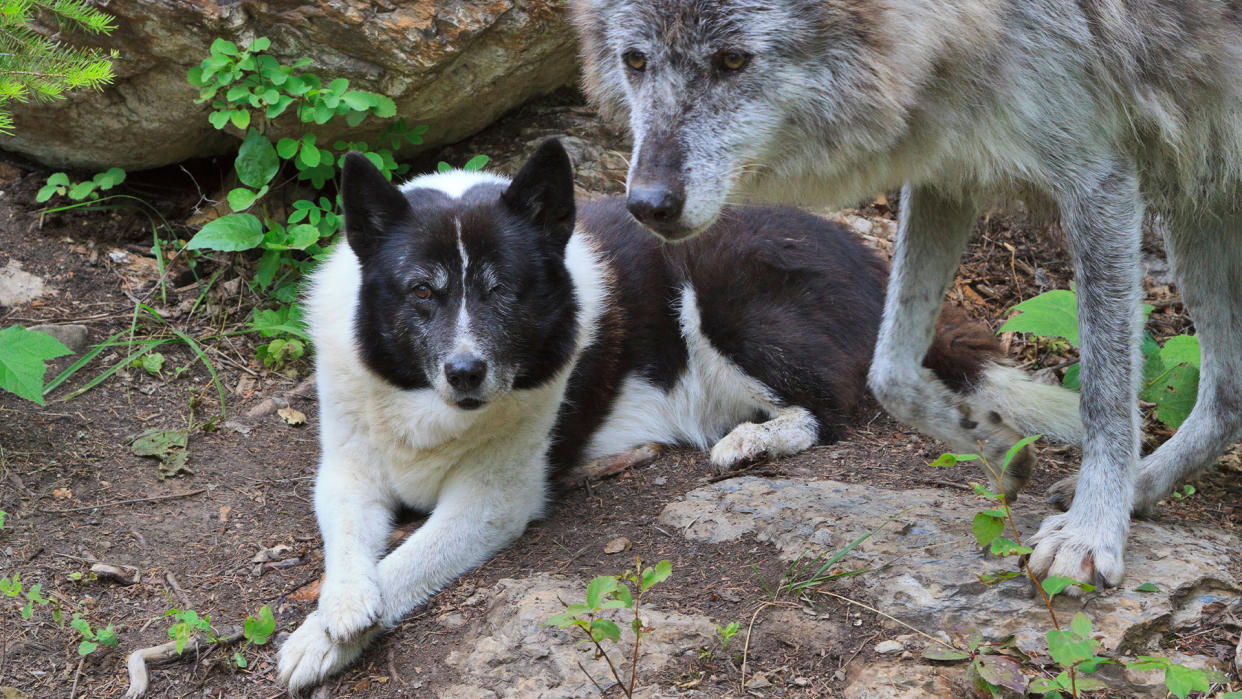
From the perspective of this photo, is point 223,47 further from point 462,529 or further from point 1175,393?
point 1175,393

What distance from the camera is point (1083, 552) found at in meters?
3.01

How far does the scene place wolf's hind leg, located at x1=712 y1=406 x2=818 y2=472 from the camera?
4.20 meters

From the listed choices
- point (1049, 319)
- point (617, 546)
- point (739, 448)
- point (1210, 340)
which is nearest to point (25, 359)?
point (617, 546)

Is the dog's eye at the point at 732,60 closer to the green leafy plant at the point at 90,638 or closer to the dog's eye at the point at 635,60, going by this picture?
the dog's eye at the point at 635,60

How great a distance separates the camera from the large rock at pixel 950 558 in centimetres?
286

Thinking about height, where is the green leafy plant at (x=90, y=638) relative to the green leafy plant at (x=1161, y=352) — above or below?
below

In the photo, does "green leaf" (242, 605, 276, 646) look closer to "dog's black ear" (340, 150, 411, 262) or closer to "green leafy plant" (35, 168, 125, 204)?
"dog's black ear" (340, 150, 411, 262)

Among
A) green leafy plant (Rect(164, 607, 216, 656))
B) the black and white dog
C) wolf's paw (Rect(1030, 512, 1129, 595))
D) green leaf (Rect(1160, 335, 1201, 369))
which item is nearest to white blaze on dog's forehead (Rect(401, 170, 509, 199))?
the black and white dog

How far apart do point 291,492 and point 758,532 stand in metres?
1.85

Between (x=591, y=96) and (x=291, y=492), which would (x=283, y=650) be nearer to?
(x=291, y=492)

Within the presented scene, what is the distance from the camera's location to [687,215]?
2.95 m

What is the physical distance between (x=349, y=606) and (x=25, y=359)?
1536 millimetres

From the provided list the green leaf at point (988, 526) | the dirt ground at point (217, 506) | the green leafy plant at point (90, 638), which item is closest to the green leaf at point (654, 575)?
the dirt ground at point (217, 506)

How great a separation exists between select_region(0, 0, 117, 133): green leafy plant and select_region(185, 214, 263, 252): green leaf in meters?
0.75
